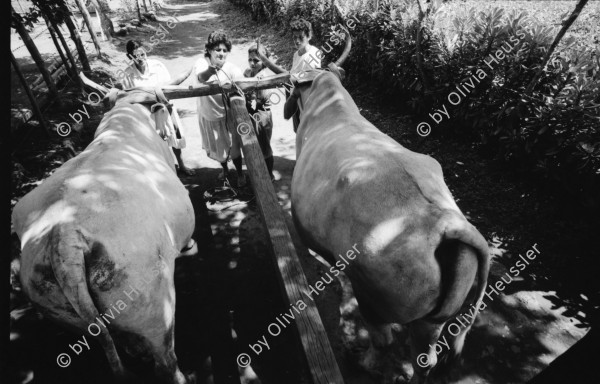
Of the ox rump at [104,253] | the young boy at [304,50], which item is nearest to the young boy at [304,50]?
the young boy at [304,50]

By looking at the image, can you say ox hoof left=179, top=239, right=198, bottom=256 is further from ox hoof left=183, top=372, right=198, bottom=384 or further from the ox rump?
ox hoof left=183, top=372, right=198, bottom=384

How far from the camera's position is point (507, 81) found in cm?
466

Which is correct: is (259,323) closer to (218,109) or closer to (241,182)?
(241,182)

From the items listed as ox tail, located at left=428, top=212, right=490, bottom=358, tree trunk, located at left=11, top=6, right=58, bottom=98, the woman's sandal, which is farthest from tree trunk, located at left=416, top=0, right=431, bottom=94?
tree trunk, located at left=11, top=6, right=58, bottom=98

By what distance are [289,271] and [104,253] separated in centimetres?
124

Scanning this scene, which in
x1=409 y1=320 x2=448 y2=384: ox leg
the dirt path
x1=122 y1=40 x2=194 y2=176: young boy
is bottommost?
the dirt path

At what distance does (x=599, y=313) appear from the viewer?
3342mm

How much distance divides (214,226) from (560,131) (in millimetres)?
4518

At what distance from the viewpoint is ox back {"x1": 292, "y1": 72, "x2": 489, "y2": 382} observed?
6.89 ft

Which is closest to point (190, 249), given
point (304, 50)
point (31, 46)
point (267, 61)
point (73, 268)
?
point (73, 268)

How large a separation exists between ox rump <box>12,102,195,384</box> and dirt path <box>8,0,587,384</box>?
0.84 meters

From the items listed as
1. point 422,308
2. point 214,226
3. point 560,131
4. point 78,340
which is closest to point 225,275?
point 214,226

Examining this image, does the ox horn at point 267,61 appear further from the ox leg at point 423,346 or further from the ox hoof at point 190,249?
the ox leg at point 423,346

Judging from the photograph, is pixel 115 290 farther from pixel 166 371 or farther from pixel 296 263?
pixel 296 263
